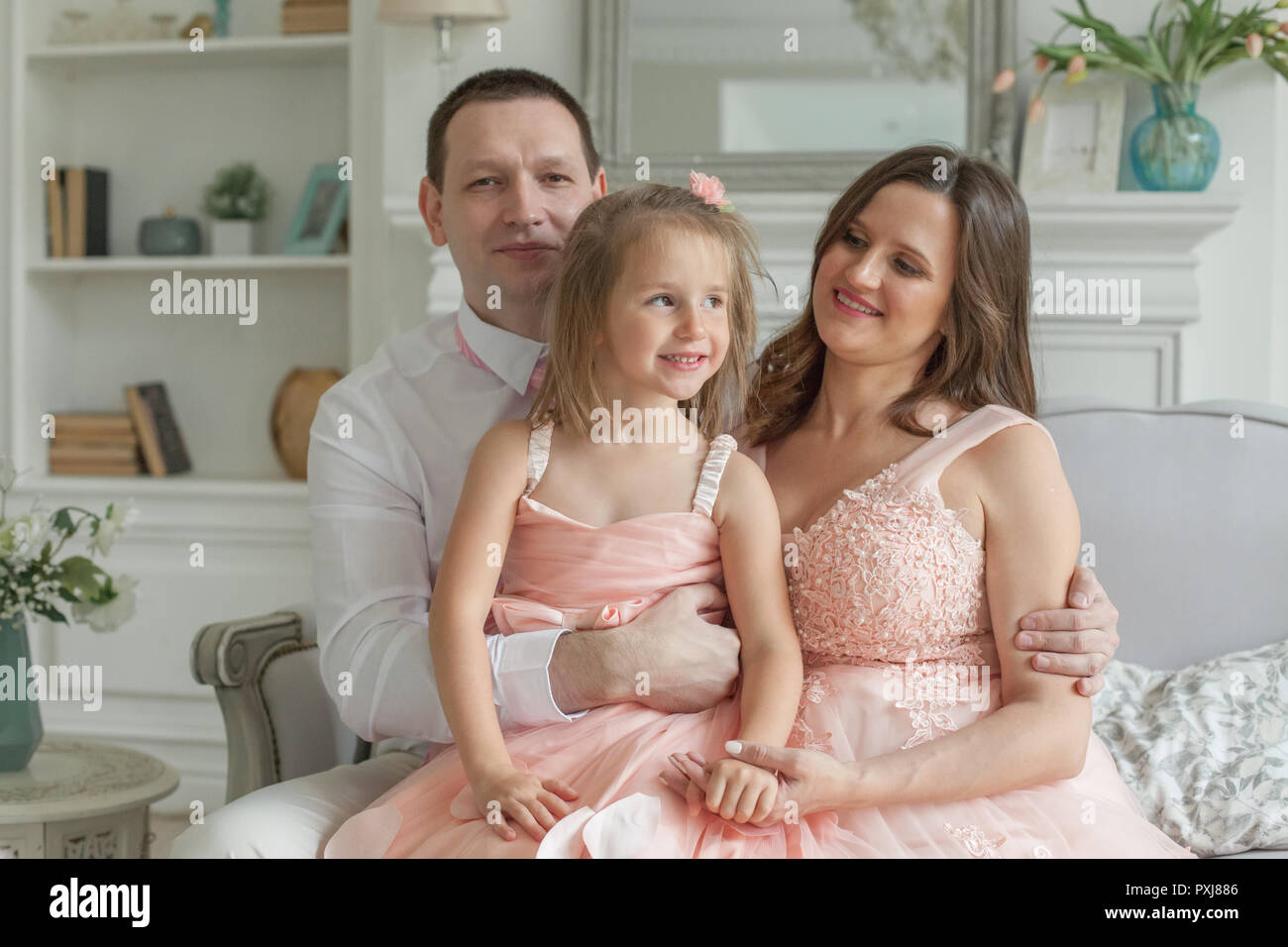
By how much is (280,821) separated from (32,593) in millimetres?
952

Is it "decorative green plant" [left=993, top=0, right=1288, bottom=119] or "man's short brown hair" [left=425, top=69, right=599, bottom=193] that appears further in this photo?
"decorative green plant" [left=993, top=0, right=1288, bottom=119]

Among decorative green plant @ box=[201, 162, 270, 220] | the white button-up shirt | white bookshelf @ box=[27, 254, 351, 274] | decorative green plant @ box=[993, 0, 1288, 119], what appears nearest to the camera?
the white button-up shirt

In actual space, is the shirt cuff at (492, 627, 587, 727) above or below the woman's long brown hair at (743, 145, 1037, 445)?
below

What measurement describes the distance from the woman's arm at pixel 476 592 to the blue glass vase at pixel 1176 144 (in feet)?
5.97

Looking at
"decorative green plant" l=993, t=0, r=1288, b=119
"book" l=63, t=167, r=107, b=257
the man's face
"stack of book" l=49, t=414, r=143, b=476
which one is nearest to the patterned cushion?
the man's face

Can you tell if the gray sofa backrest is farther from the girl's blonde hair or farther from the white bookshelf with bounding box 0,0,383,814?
the white bookshelf with bounding box 0,0,383,814

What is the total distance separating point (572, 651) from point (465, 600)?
14cm

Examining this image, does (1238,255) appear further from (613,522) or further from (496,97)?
(613,522)

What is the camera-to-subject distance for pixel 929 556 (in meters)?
1.46

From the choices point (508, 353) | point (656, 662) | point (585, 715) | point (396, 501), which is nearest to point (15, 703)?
point (396, 501)

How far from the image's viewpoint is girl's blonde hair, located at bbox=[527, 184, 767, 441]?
4.71 feet

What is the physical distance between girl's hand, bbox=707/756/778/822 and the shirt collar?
733mm

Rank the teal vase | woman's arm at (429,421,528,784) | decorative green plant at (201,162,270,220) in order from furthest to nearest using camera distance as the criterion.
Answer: decorative green plant at (201,162,270,220) < the teal vase < woman's arm at (429,421,528,784)

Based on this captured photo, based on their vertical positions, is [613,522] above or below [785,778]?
above
